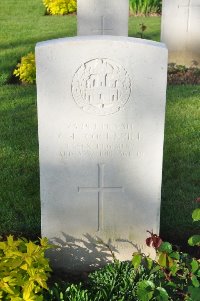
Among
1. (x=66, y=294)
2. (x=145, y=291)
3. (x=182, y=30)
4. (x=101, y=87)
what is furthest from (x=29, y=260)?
(x=182, y=30)

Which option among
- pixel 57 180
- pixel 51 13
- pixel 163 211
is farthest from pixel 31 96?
pixel 51 13

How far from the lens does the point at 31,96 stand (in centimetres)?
691

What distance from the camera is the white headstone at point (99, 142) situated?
3.00 metres

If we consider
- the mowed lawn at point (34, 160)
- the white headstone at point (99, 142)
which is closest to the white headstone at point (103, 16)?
the mowed lawn at point (34, 160)

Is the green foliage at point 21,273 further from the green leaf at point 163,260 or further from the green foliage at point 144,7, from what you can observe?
the green foliage at point 144,7

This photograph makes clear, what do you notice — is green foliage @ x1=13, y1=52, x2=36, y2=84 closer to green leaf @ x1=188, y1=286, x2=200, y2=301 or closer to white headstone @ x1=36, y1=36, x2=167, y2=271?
white headstone @ x1=36, y1=36, x2=167, y2=271

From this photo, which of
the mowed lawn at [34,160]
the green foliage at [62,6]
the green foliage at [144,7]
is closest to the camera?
the mowed lawn at [34,160]

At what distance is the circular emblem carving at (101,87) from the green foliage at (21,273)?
86 centimetres

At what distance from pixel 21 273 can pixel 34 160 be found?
2.31 meters

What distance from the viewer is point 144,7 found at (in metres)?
13.0

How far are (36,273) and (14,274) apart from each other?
12 cm

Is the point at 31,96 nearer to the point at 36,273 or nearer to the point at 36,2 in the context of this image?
the point at 36,273

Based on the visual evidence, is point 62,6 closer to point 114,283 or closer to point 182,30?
point 182,30

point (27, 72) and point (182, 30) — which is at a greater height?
point (182, 30)
